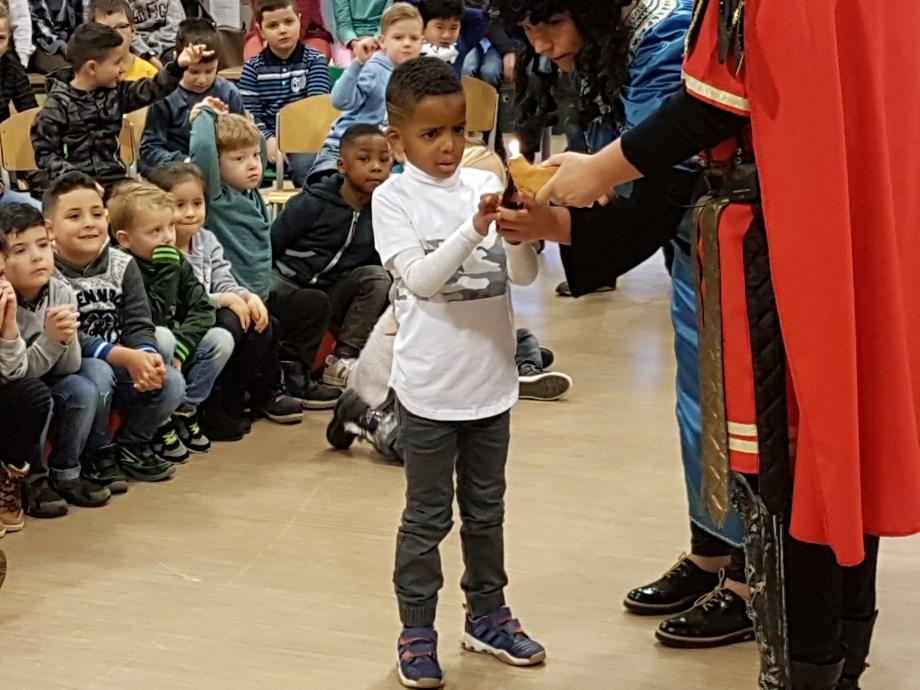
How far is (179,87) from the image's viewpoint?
519 centimetres

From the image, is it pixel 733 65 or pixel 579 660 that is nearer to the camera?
pixel 733 65

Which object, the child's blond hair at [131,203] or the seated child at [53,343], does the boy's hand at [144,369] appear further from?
the child's blond hair at [131,203]

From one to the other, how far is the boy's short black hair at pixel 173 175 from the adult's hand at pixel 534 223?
6.52ft

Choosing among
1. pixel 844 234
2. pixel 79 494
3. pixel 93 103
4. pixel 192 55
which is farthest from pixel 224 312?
pixel 844 234

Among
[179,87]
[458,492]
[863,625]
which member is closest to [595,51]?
[458,492]

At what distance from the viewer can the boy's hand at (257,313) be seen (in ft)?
13.6

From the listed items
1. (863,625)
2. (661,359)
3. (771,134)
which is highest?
(771,134)

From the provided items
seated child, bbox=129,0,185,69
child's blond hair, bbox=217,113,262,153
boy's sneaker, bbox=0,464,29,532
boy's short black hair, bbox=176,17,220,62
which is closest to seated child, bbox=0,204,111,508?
boy's sneaker, bbox=0,464,29,532

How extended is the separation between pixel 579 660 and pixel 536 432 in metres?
1.47

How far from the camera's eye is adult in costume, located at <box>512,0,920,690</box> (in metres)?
1.75

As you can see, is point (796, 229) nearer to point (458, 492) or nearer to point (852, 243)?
point (852, 243)

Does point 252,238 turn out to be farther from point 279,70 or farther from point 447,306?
point 279,70

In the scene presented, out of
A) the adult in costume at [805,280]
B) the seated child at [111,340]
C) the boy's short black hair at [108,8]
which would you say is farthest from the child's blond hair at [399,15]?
the adult in costume at [805,280]

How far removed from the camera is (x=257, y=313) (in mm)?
4148
